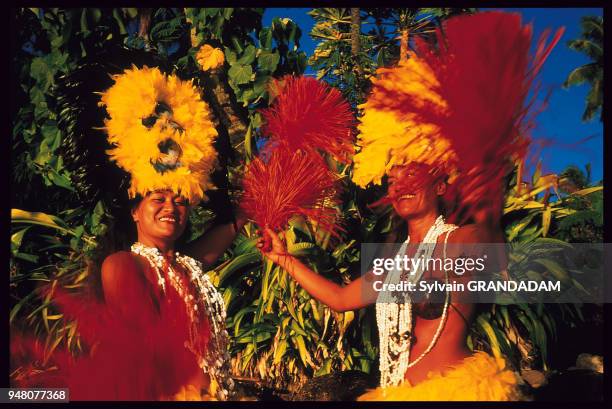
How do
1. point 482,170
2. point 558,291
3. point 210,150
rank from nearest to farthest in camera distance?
point 482,170 → point 210,150 → point 558,291

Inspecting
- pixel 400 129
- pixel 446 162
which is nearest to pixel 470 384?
pixel 446 162

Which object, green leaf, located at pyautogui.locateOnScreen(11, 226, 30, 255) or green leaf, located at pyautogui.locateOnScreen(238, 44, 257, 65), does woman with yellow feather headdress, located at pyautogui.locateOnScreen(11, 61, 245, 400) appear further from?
green leaf, located at pyautogui.locateOnScreen(11, 226, 30, 255)

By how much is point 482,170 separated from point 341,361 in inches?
58.0

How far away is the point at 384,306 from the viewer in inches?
106

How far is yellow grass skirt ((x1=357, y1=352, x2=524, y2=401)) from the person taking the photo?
251cm

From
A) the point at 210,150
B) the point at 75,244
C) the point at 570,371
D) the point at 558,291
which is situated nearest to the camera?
the point at 210,150

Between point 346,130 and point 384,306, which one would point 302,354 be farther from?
point 346,130

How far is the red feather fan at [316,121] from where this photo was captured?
3.00 metres

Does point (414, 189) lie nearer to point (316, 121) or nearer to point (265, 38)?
point (316, 121)

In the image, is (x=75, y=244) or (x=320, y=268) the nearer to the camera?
(x=320, y=268)

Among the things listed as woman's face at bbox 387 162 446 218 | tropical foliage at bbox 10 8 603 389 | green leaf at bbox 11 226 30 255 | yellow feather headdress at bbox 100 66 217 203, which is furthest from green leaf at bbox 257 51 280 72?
green leaf at bbox 11 226 30 255
